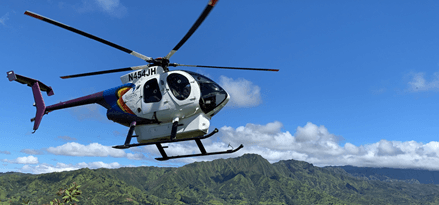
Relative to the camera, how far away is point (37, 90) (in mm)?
24344

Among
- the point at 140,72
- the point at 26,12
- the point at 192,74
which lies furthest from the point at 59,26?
the point at 192,74

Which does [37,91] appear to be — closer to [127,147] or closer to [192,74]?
[127,147]

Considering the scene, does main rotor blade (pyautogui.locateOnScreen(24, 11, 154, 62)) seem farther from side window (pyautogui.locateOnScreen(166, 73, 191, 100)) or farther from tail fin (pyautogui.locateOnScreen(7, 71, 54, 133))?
tail fin (pyautogui.locateOnScreen(7, 71, 54, 133))

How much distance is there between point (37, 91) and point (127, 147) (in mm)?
11316

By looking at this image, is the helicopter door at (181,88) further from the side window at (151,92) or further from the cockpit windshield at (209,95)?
the side window at (151,92)

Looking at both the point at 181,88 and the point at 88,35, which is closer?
the point at 88,35

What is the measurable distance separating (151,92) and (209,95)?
383cm

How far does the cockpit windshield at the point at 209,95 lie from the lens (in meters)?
18.6

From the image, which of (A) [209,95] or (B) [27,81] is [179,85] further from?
(B) [27,81]

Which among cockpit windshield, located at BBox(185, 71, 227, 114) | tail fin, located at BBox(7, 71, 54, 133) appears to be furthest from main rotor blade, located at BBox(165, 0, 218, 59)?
tail fin, located at BBox(7, 71, 54, 133)

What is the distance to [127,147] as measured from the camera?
18.5m

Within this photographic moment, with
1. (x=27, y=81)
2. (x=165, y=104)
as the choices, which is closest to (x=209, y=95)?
(x=165, y=104)

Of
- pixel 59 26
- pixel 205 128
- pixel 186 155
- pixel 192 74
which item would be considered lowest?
pixel 186 155

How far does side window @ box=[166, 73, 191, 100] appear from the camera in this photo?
18.4m
